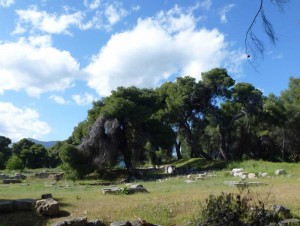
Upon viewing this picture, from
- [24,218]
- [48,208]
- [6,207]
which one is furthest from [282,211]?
[6,207]

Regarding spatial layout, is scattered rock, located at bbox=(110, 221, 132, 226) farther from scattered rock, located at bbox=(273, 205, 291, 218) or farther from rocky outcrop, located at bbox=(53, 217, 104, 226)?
scattered rock, located at bbox=(273, 205, 291, 218)

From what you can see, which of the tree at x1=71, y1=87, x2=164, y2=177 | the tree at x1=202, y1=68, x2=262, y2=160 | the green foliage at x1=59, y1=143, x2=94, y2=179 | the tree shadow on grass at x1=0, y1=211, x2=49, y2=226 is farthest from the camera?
the tree at x1=202, y1=68, x2=262, y2=160

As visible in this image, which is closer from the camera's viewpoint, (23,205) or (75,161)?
(23,205)

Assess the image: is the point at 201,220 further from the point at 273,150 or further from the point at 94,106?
the point at 273,150

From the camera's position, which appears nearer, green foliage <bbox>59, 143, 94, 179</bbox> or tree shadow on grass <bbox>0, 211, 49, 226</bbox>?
tree shadow on grass <bbox>0, 211, 49, 226</bbox>

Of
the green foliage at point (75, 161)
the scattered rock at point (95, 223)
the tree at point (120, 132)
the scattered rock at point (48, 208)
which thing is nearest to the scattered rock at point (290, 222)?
the scattered rock at point (95, 223)

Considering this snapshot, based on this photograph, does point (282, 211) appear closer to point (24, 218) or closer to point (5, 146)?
point (24, 218)

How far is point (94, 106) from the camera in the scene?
33375mm

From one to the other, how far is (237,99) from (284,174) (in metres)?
16.7

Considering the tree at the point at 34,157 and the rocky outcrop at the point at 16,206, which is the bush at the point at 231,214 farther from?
the tree at the point at 34,157

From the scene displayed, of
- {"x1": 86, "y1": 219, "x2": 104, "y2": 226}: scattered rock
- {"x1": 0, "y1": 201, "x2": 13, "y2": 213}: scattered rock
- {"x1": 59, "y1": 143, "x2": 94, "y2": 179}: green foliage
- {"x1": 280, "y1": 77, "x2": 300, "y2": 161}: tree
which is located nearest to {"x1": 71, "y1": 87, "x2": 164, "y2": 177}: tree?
{"x1": 59, "y1": 143, "x2": 94, "y2": 179}: green foliage

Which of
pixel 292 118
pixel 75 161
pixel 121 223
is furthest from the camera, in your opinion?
pixel 292 118

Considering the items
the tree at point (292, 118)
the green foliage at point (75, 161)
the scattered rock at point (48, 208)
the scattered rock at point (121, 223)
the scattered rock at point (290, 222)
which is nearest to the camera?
the scattered rock at point (290, 222)

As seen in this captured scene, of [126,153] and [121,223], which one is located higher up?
[126,153]
